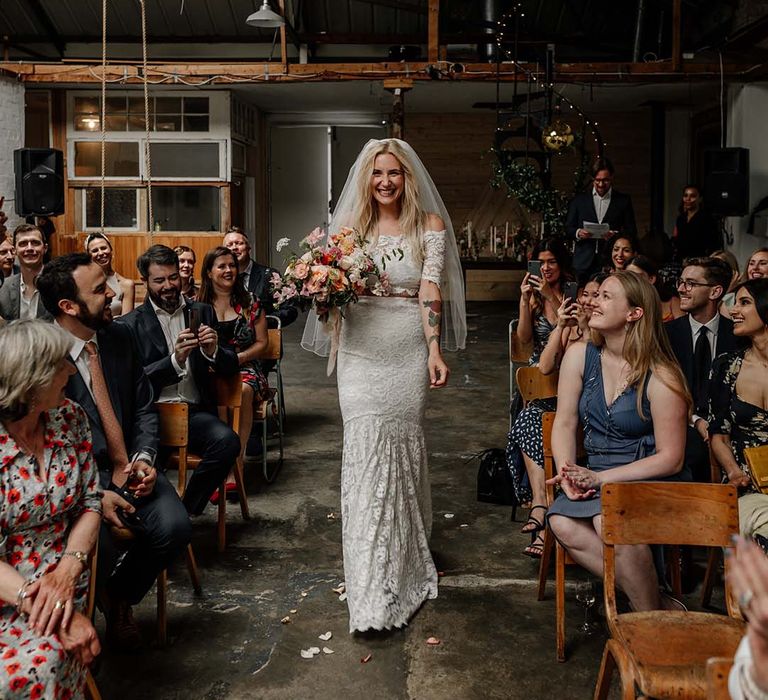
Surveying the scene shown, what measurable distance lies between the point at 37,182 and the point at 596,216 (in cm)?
588

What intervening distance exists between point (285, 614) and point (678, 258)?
7.60 m

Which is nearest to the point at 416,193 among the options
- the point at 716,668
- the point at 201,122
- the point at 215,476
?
the point at 215,476

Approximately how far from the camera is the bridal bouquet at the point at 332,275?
3.57 meters

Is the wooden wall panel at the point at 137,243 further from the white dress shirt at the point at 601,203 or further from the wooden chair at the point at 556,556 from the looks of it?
the wooden chair at the point at 556,556

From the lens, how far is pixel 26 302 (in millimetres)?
5559

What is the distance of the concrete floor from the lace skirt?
14cm

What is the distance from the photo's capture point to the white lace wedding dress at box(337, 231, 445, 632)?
3.57 m

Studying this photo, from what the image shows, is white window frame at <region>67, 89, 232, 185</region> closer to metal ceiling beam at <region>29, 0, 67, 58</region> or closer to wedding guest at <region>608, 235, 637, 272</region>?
metal ceiling beam at <region>29, 0, 67, 58</region>

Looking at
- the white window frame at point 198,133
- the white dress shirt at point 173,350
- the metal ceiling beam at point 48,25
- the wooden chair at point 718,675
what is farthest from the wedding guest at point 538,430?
the metal ceiling beam at point 48,25

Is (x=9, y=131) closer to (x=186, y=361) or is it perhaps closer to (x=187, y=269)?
(x=187, y=269)

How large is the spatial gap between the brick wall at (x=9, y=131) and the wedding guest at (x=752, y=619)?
441 inches

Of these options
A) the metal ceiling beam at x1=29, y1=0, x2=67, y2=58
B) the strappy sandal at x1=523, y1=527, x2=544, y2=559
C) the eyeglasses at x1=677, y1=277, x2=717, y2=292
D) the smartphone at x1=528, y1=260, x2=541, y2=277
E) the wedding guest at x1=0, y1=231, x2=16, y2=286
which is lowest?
the strappy sandal at x1=523, y1=527, x2=544, y2=559

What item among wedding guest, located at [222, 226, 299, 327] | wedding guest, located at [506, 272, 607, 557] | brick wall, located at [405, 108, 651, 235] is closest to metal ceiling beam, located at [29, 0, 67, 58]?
brick wall, located at [405, 108, 651, 235]

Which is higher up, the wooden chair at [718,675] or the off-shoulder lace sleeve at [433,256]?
the off-shoulder lace sleeve at [433,256]
